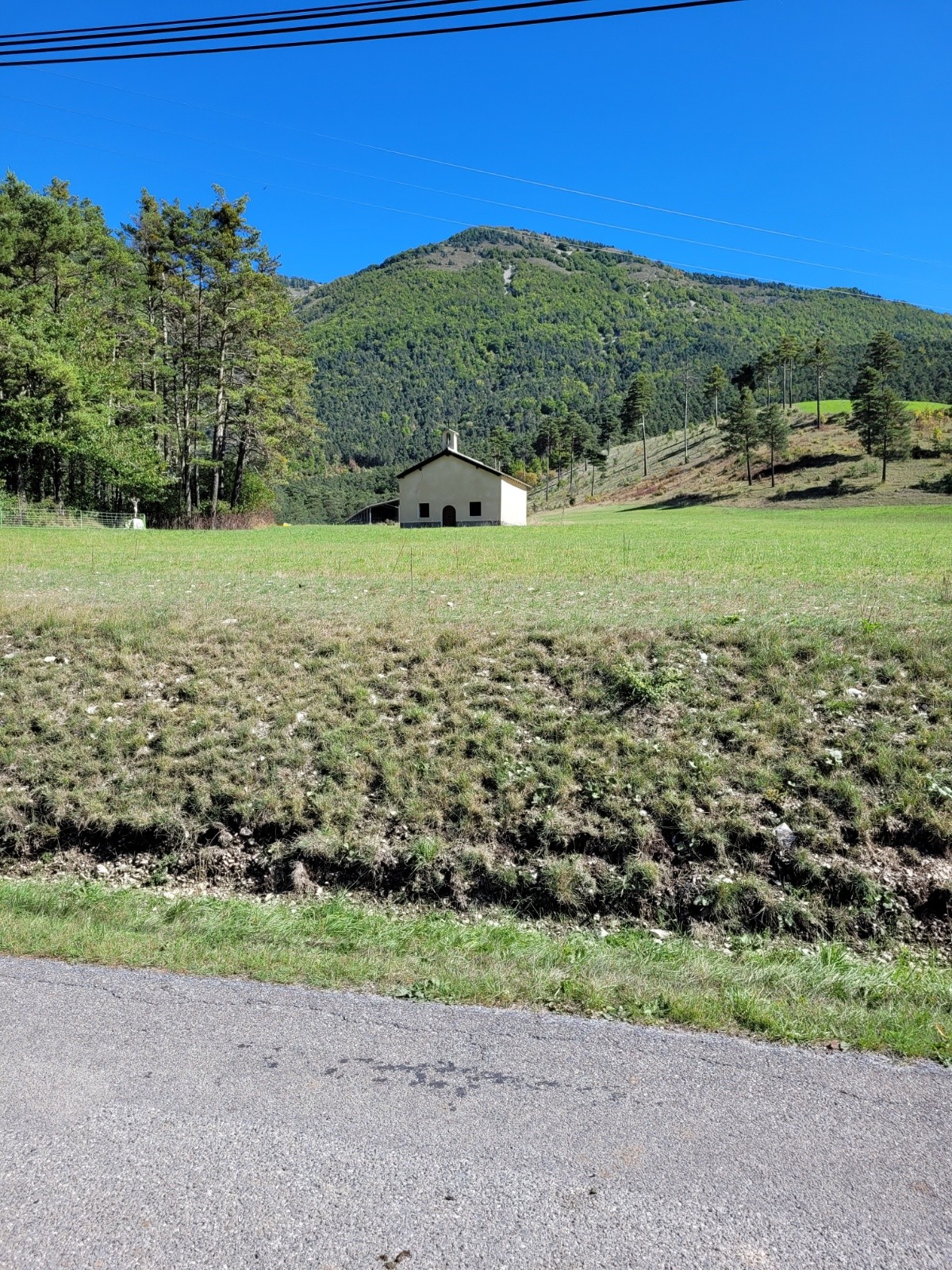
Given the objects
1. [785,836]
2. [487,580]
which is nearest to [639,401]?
[487,580]

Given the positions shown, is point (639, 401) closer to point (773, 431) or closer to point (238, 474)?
point (773, 431)

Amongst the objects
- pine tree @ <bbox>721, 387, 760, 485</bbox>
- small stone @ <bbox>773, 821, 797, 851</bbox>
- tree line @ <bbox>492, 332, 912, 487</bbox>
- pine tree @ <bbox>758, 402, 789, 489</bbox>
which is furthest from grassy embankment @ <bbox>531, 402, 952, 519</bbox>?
small stone @ <bbox>773, 821, 797, 851</bbox>

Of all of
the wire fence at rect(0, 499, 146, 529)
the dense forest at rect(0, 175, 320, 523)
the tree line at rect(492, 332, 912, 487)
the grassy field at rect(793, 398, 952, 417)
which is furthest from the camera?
the grassy field at rect(793, 398, 952, 417)

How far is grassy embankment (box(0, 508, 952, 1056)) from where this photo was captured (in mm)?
4926

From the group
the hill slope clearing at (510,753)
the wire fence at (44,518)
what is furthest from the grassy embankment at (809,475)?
the hill slope clearing at (510,753)

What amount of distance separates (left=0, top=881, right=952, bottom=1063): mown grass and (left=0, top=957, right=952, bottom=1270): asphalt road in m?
0.26

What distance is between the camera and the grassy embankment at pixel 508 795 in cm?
493

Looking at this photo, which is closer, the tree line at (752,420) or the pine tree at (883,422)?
the pine tree at (883,422)

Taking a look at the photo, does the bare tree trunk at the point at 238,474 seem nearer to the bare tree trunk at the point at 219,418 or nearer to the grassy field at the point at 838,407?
the bare tree trunk at the point at 219,418

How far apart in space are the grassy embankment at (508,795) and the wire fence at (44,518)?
89.6 ft

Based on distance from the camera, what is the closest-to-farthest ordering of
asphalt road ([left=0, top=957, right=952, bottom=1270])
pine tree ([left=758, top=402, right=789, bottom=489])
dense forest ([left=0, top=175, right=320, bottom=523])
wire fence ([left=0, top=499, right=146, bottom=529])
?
asphalt road ([left=0, top=957, right=952, bottom=1270])
wire fence ([left=0, top=499, right=146, bottom=529])
dense forest ([left=0, top=175, right=320, bottom=523])
pine tree ([left=758, top=402, right=789, bottom=489])

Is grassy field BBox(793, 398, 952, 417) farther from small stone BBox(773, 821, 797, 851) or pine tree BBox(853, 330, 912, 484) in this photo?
small stone BBox(773, 821, 797, 851)

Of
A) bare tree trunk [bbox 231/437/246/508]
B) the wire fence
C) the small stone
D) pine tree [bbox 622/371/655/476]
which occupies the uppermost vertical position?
pine tree [bbox 622/371/655/476]

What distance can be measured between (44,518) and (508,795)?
34530 mm
